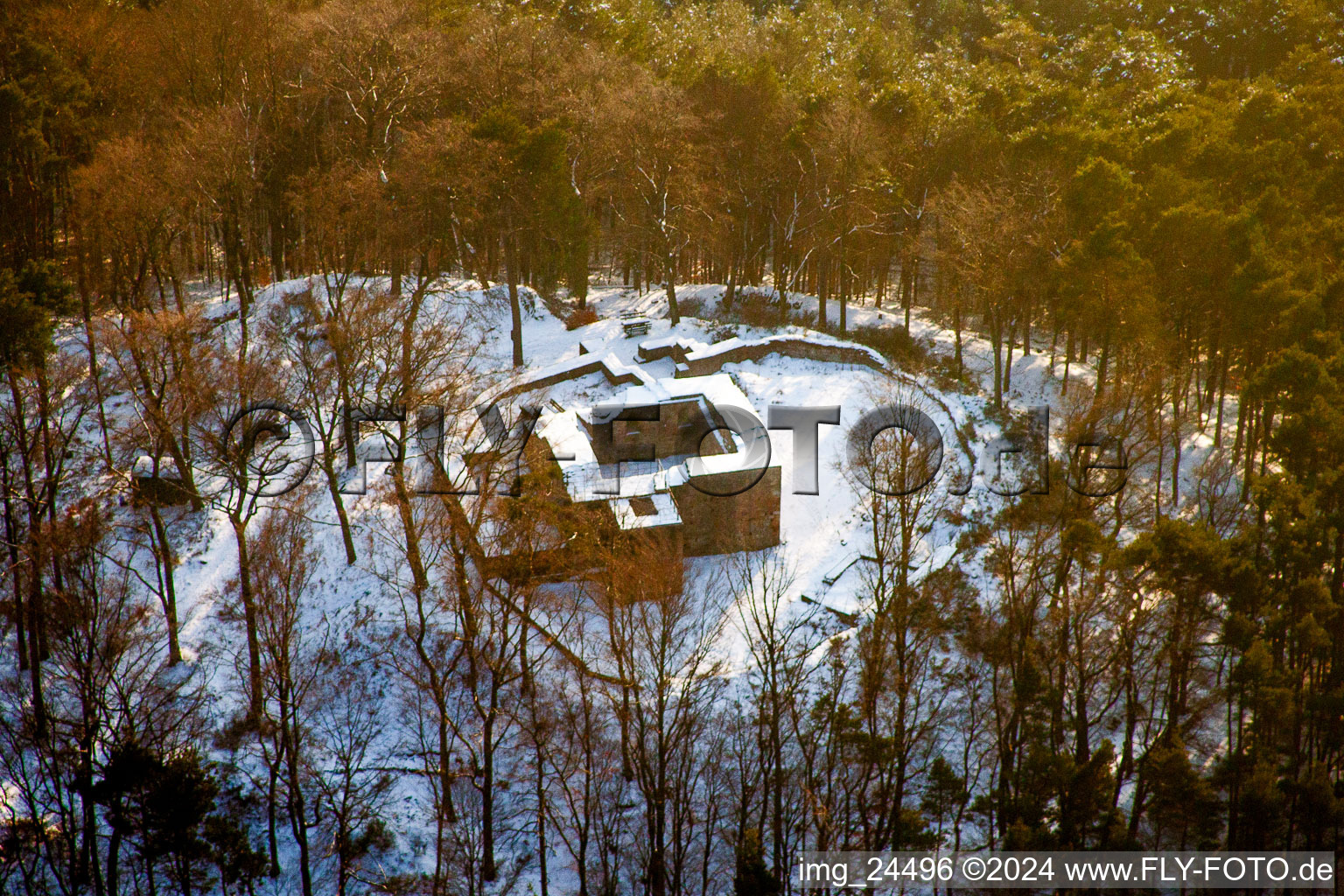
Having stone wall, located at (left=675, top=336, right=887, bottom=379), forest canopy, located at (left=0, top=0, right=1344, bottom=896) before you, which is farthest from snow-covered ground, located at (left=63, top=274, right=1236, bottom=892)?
forest canopy, located at (left=0, top=0, right=1344, bottom=896)

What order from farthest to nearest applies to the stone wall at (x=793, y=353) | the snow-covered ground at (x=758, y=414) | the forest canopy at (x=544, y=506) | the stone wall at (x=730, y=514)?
the stone wall at (x=793, y=353), the stone wall at (x=730, y=514), the snow-covered ground at (x=758, y=414), the forest canopy at (x=544, y=506)

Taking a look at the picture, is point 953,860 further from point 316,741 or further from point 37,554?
point 37,554

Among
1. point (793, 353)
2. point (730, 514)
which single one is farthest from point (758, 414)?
point (730, 514)

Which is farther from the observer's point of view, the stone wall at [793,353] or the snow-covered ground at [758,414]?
the stone wall at [793,353]

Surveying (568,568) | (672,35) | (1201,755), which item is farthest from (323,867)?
(672,35)

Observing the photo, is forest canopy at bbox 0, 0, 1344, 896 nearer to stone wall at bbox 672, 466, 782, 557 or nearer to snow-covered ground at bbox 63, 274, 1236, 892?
snow-covered ground at bbox 63, 274, 1236, 892

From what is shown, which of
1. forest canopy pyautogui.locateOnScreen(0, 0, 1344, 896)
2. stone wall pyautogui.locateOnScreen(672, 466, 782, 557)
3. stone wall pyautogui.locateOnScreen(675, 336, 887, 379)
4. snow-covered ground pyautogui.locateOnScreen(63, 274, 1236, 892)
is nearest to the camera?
forest canopy pyautogui.locateOnScreen(0, 0, 1344, 896)

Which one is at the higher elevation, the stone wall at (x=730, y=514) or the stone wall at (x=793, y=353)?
the stone wall at (x=793, y=353)

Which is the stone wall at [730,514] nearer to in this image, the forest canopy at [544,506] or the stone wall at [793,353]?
the forest canopy at [544,506]

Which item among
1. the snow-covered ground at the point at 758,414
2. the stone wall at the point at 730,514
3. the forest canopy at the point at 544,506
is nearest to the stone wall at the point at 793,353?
the snow-covered ground at the point at 758,414

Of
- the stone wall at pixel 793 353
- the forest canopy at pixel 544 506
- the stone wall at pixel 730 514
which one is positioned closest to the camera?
the forest canopy at pixel 544 506

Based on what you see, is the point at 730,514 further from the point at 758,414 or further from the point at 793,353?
the point at 793,353
